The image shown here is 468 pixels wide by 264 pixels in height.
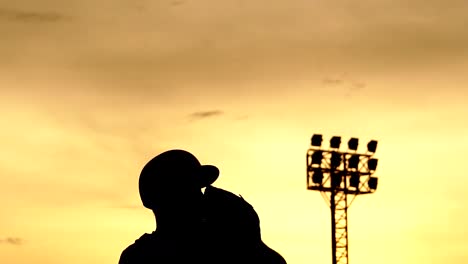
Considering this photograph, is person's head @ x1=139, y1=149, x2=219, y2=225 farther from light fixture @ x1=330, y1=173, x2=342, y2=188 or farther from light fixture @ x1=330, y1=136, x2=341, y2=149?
light fixture @ x1=330, y1=173, x2=342, y2=188

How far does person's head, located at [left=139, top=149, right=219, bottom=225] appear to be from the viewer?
3.64 metres

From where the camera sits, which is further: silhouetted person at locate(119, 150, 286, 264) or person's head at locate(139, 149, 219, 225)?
person's head at locate(139, 149, 219, 225)

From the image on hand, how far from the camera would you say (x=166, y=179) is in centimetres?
366

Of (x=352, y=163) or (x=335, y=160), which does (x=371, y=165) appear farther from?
(x=335, y=160)

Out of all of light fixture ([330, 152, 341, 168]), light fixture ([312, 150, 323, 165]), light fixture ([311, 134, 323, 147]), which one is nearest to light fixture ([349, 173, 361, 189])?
light fixture ([330, 152, 341, 168])

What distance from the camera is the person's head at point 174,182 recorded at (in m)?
3.64

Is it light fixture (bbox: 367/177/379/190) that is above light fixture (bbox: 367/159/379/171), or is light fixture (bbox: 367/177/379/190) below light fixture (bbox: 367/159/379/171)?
below

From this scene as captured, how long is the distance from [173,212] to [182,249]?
18cm

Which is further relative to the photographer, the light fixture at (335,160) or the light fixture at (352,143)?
the light fixture at (352,143)

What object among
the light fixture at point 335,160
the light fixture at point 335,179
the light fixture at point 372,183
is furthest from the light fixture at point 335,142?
the light fixture at point 372,183

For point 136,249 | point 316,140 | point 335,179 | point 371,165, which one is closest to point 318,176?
point 335,179

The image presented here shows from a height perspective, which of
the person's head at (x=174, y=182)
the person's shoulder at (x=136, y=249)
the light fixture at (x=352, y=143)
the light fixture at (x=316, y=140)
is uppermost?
the light fixture at (x=352, y=143)

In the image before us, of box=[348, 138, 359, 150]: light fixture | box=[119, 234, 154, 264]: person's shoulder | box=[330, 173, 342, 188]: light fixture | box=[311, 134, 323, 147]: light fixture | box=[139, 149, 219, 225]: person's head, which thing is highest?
box=[348, 138, 359, 150]: light fixture

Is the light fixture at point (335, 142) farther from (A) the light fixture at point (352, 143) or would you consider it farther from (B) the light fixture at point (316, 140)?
(A) the light fixture at point (352, 143)
